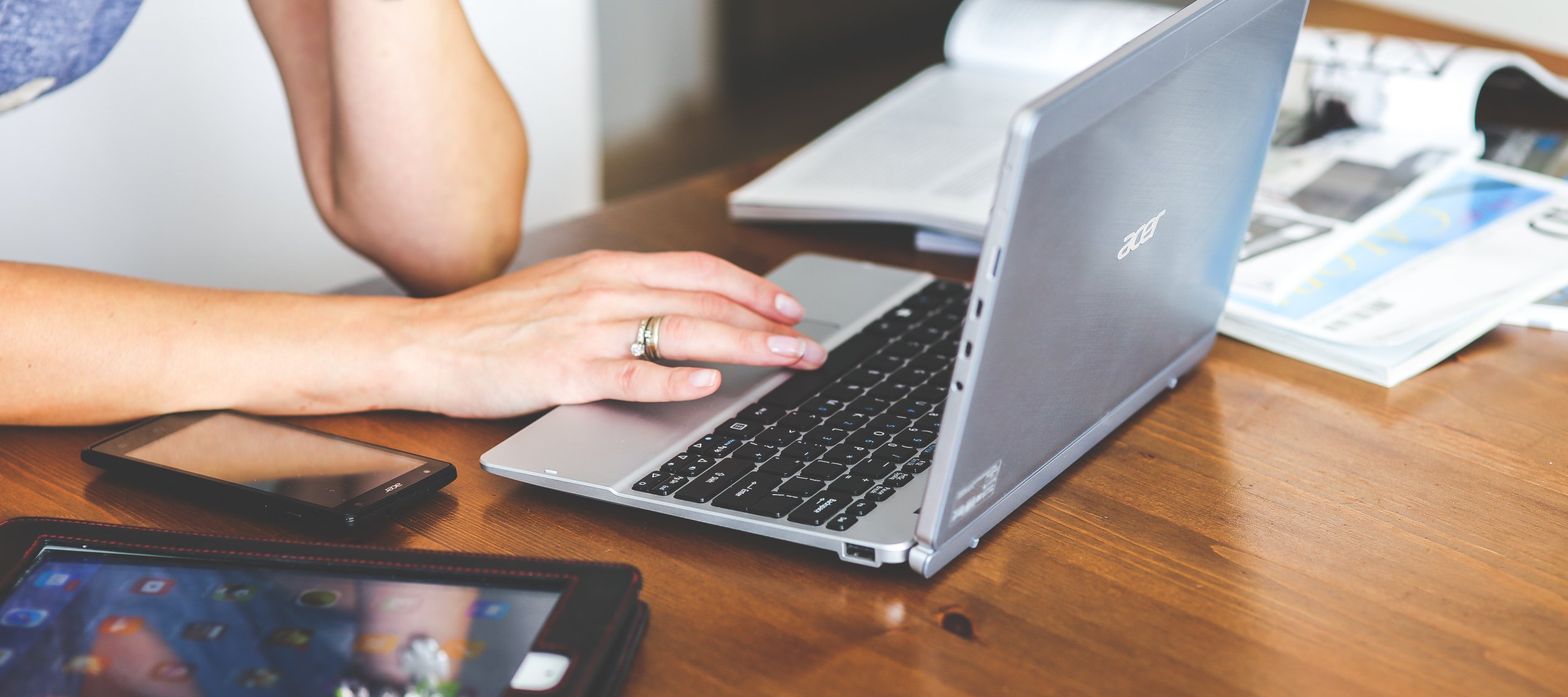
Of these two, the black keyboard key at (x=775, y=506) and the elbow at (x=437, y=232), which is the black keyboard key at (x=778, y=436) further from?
the elbow at (x=437, y=232)

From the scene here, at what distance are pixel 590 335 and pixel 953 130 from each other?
1.72ft

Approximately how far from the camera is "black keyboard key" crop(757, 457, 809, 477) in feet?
1.97

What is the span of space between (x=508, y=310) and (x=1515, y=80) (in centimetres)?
102

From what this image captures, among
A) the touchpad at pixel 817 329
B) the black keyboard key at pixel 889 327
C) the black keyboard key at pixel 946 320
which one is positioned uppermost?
the black keyboard key at pixel 946 320

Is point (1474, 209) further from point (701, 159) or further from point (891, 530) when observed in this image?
point (701, 159)

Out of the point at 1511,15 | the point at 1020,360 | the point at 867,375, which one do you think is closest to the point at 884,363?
the point at 867,375

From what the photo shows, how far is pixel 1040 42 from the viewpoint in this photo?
124 cm

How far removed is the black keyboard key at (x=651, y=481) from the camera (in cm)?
59

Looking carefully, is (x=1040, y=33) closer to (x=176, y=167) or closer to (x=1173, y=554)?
(x=1173, y=554)

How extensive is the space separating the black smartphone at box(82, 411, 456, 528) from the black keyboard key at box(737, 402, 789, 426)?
0.52ft

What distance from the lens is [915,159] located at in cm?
104

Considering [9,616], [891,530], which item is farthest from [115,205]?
[891,530]

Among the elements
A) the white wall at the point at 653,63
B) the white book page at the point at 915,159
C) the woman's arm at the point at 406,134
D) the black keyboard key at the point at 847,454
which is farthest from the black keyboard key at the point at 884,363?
the white wall at the point at 653,63

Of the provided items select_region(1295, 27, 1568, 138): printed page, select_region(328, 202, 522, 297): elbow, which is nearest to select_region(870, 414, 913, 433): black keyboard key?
select_region(328, 202, 522, 297): elbow
